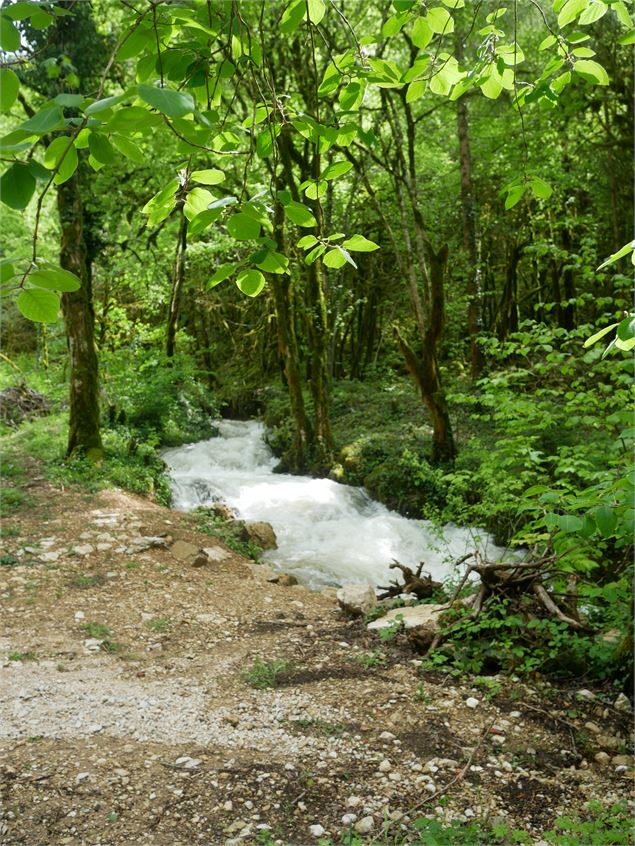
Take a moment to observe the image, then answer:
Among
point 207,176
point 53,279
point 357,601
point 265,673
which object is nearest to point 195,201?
point 207,176

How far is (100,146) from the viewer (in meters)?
1.10

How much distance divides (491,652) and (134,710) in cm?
230

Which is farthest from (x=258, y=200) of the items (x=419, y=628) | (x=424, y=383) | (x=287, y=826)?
(x=424, y=383)

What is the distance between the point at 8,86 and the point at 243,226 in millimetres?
470

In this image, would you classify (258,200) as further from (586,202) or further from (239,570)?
(586,202)

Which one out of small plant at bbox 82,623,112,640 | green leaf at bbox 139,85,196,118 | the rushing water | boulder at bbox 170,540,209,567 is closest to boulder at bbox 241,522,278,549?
the rushing water

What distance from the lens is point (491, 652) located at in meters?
4.14

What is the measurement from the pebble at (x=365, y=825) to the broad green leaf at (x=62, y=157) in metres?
2.72

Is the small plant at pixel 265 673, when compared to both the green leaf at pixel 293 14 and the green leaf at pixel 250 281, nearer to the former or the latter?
the green leaf at pixel 250 281

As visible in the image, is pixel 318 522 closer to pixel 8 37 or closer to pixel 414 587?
pixel 414 587

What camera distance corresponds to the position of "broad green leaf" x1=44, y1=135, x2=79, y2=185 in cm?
106

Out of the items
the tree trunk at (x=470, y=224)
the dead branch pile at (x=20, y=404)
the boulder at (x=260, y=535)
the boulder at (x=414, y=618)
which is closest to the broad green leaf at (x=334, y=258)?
the boulder at (x=414, y=618)

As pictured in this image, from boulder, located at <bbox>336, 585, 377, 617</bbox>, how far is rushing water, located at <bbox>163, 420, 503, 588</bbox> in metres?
1.14

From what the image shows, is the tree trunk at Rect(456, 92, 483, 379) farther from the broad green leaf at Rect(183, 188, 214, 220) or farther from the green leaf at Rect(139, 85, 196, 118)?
the green leaf at Rect(139, 85, 196, 118)
